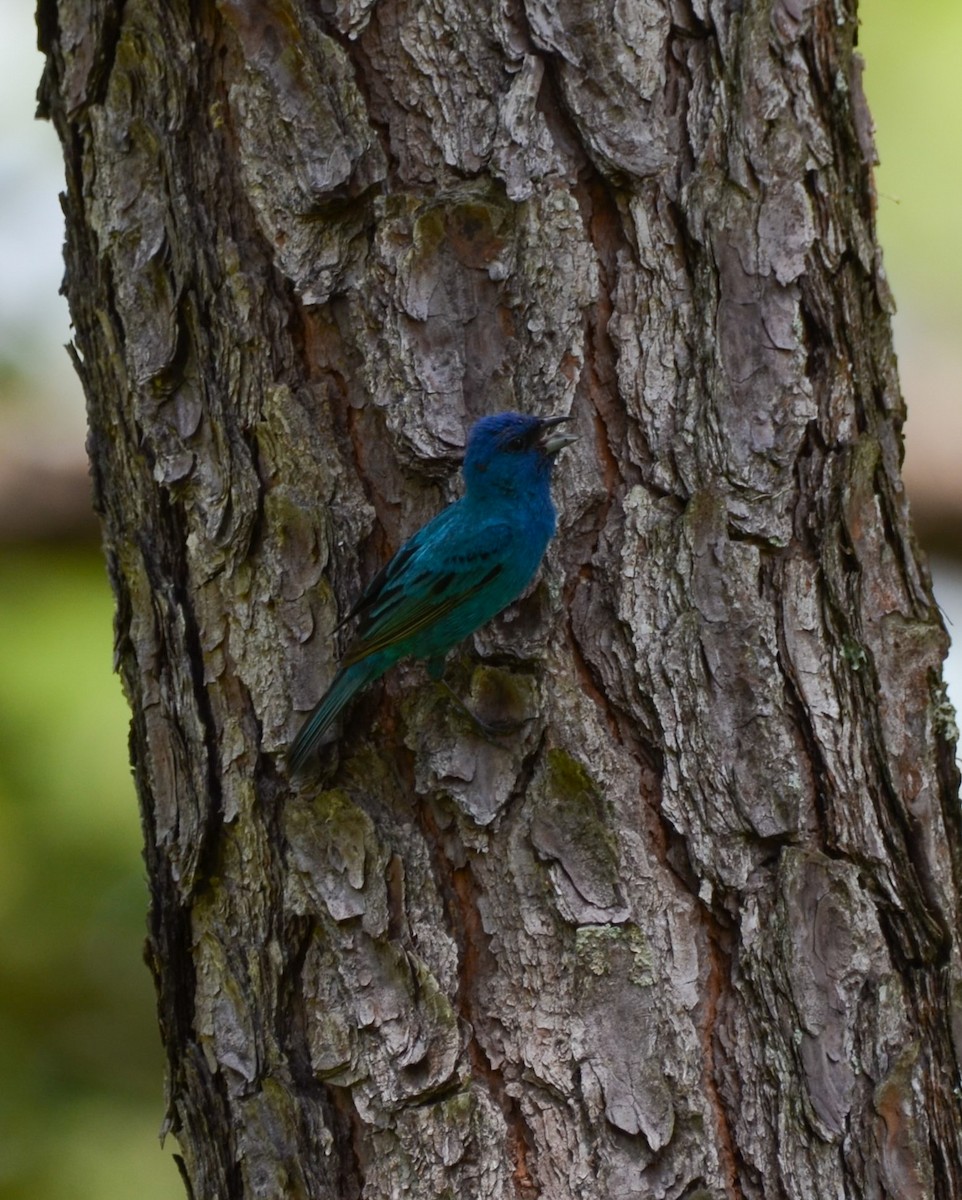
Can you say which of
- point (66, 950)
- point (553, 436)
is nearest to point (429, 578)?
point (553, 436)

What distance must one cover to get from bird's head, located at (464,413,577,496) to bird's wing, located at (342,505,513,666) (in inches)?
5.0

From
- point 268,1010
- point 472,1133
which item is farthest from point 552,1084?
point 268,1010

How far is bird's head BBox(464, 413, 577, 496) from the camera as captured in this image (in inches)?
114

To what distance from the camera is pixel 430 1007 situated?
261 cm

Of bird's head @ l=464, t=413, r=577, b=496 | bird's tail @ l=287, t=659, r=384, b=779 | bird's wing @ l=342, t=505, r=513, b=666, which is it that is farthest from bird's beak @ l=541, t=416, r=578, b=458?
bird's tail @ l=287, t=659, r=384, b=779

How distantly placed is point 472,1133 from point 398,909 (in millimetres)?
466

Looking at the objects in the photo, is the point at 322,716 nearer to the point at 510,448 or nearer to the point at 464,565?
the point at 464,565

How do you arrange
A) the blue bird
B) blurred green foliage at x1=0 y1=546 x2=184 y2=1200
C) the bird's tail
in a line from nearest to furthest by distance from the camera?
the bird's tail
the blue bird
blurred green foliage at x1=0 y1=546 x2=184 y2=1200

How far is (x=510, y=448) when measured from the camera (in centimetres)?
302

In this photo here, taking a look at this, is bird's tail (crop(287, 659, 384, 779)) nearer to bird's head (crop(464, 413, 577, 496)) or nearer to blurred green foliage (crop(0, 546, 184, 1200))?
bird's head (crop(464, 413, 577, 496))

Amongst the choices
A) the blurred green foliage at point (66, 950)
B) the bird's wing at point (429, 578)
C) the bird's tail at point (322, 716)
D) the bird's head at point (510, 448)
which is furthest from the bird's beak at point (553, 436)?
the blurred green foliage at point (66, 950)

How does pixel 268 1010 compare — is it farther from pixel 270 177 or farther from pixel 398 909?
pixel 270 177

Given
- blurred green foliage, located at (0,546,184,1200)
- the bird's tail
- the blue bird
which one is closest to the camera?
the bird's tail

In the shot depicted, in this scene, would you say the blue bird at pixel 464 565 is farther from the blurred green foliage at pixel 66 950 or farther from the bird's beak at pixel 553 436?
the blurred green foliage at pixel 66 950
